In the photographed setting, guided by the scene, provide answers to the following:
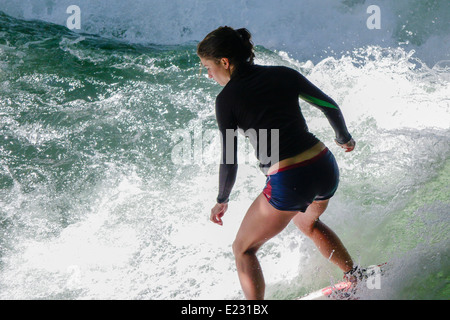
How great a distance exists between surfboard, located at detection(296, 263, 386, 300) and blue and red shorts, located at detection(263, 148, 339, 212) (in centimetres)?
73

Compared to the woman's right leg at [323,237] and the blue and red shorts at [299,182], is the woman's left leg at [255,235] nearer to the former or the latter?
the blue and red shorts at [299,182]

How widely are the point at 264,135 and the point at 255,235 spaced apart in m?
0.46

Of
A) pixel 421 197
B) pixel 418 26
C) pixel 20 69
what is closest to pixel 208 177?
pixel 421 197

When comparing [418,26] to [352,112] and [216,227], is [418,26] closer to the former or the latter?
[352,112]

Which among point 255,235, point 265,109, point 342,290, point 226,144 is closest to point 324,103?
point 265,109

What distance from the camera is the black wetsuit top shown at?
1.66 meters

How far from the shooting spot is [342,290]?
90.5 inches

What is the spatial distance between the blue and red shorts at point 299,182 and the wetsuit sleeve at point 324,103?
8.8 inches

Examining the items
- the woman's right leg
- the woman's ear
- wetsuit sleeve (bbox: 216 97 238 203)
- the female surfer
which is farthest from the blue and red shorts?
the woman's ear

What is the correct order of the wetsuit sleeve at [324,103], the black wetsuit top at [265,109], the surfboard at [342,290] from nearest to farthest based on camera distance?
the black wetsuit top at [265,109]
the wetsuit sleeve at [324,103]
the surfboard at [342,290]

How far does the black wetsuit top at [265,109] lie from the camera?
166cm

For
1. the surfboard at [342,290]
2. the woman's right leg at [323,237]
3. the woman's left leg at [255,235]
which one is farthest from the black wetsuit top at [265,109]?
the surfboard at [342,290]

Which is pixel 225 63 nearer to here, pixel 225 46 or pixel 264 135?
pixel 225 46

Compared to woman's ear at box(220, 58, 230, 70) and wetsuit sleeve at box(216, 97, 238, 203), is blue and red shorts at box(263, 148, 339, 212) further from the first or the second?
woman's ear at box(220, 58, 230, 70)
